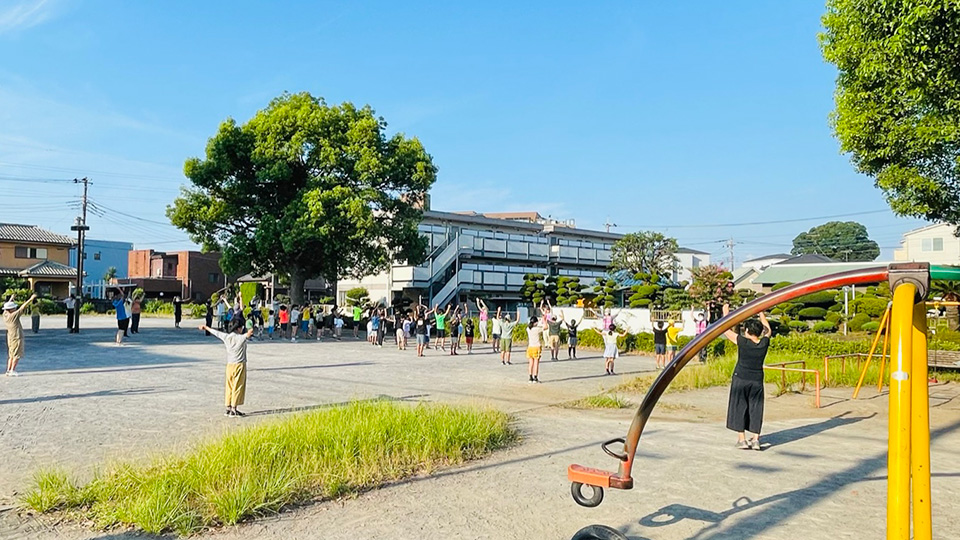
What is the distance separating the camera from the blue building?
242ft

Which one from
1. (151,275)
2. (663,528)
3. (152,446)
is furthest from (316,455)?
(151,275)

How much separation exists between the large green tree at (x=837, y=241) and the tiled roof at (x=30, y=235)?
A: 90001 millimetres

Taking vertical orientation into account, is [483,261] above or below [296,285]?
above

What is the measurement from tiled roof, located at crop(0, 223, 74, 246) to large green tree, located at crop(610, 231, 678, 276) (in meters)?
45.8

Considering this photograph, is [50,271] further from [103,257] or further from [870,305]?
[870,305]

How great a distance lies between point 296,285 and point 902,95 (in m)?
24.7

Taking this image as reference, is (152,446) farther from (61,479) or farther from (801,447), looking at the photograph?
(801,447)

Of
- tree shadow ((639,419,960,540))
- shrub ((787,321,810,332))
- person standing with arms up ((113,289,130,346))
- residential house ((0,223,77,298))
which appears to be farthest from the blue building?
tree shadow ((639,419,960,540))

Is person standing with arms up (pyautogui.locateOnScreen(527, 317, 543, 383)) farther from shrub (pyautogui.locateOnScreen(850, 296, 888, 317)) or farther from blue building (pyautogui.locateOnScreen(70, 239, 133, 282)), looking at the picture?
blue building (pyautogui.locateOnScreen(70, 239, 133, 282))

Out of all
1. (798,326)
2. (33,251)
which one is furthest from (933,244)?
(33,251)

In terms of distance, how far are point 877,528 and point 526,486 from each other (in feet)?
9.74

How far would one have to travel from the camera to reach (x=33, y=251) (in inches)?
2168

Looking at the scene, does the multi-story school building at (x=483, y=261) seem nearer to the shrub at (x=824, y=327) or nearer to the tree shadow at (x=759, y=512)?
the shrub at (x=824, y=327)

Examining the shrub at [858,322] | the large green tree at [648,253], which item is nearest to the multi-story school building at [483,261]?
the large green tree at [648,253]
